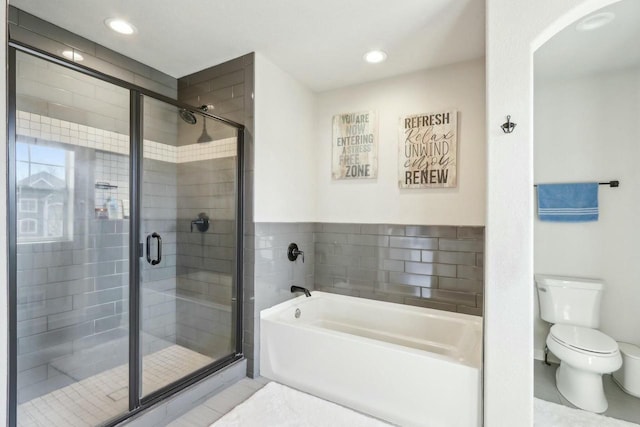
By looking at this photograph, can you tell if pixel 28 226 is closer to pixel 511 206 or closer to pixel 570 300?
pixel 511 206

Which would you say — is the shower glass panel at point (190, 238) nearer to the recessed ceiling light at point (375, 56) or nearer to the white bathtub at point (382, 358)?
the white bathtub at point (382, 358)

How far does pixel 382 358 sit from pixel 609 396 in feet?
6.03

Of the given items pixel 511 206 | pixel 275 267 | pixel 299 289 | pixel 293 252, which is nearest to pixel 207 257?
pixel 275 267

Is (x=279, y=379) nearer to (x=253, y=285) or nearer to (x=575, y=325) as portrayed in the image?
(x=253, y=285)

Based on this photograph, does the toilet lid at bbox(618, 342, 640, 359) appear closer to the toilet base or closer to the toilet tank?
the toilet tank

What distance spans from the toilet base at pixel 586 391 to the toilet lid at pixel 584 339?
0.18 m

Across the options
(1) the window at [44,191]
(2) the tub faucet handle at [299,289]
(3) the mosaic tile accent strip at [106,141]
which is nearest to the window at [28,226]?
(1) the window at [44,191]

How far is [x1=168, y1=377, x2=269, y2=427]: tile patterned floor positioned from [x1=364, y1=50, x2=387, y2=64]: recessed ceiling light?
2753mm

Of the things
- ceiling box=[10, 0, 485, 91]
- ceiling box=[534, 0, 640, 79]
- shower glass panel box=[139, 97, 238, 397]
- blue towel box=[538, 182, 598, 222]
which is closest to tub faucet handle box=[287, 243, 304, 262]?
shower glass panel box=[139, 97, 238, 397]

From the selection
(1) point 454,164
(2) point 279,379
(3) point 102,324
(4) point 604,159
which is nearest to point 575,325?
(4) point 604,159

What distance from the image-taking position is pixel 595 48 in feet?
7.37

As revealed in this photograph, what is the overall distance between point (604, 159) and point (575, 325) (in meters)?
1.44

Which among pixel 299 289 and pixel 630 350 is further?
pixel 299 289

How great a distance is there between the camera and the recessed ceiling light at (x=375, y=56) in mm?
2393
